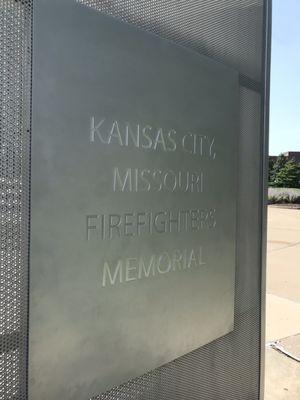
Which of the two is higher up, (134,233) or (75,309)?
(134,233)

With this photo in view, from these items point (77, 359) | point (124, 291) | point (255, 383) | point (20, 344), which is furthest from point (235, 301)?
point (20, 344)

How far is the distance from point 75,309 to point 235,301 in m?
1.38

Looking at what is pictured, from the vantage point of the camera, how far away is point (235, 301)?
298 centimetres

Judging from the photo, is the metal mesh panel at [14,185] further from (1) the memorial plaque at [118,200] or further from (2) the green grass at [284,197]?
(2) the green grass at [284,197]

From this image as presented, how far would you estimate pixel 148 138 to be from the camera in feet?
7.20

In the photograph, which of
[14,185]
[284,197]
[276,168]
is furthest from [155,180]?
[276,168]

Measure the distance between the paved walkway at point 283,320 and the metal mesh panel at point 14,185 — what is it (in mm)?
2273

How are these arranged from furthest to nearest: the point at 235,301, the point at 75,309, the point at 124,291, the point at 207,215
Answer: the point at 235,301
the point at 207,215
the point at 124,291
the point at 75,309

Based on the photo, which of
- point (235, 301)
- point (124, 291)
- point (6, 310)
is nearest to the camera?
point (6, 310)

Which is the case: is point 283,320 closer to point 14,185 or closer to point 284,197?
point 14,185

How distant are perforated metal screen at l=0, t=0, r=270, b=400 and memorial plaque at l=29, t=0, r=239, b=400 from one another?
6 cm

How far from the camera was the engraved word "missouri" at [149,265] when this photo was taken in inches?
80.7

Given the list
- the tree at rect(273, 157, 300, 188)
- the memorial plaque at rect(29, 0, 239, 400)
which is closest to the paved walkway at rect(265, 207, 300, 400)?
the memorial plaque at rect(29, 0, 239, 400)

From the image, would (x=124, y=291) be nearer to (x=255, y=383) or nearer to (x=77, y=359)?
(x=77, y=359)
